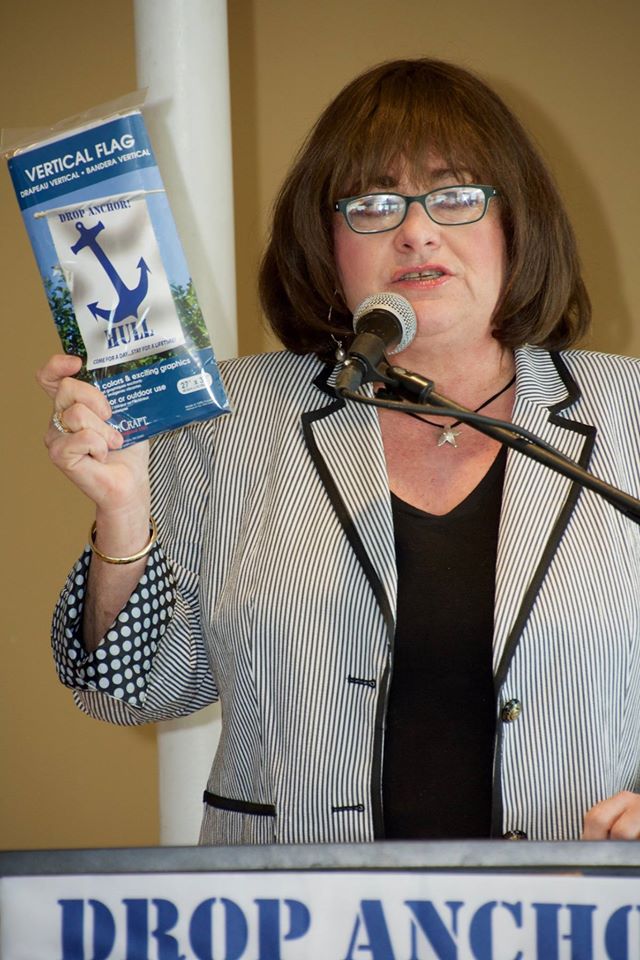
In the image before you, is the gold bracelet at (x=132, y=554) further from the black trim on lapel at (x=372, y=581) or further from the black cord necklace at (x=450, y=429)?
the black cord necklace at (x=450, y=429)

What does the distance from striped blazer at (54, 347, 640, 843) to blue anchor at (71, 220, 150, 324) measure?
349 mm

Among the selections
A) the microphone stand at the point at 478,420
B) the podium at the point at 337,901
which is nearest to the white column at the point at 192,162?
the microphone stand at the point at 478,420

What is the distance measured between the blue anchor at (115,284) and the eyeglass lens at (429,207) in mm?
429

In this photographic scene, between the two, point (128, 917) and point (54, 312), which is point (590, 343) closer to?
point (54, 312)

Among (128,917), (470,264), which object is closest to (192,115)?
(470,264)

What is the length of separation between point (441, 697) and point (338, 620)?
0.17 meters

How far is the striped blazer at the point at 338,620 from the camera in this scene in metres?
1.61

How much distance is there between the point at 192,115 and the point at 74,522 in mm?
1357

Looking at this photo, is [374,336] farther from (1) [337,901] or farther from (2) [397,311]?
(1) [337,901]

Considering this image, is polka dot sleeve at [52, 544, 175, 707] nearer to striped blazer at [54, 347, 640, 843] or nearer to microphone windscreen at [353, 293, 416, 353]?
striped blazer at [54, 347, 640, 843]

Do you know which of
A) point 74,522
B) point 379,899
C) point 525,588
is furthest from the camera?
point 74,522

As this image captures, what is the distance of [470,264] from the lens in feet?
5.84

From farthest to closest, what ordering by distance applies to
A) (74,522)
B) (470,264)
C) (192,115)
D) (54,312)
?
(74,522), (192,115), (470,264), (54,312)

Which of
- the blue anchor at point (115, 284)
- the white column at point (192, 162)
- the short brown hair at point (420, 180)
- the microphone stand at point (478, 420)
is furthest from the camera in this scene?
the white column at point (192, 162)
